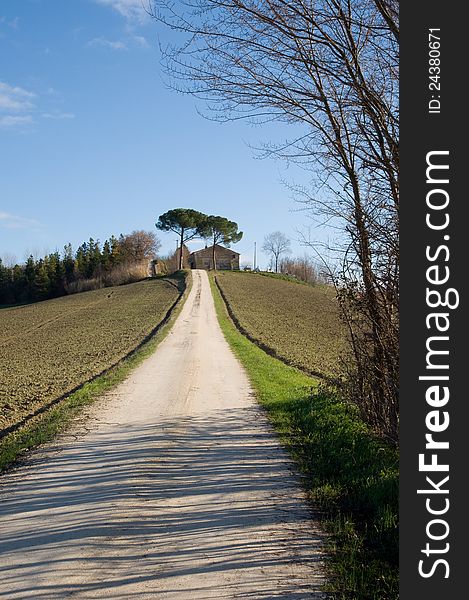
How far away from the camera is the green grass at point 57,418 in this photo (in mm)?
9258

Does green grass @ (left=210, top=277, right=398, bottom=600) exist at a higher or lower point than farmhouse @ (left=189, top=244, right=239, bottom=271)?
lower

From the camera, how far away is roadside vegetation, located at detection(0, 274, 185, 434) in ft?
49.9

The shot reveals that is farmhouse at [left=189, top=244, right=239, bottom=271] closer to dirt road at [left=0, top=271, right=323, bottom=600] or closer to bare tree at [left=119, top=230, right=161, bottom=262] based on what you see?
bare tree at [left=119, top=230, right=161, bottom=262]

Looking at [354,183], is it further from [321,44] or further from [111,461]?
[111,461]

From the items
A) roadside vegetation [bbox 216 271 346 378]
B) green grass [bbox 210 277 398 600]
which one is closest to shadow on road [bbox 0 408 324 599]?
green grass [bbox 210 277 398 600]

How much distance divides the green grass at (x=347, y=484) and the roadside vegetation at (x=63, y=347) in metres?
5.32

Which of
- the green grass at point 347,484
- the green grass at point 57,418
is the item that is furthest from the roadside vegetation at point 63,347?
the green grass at point 347,484

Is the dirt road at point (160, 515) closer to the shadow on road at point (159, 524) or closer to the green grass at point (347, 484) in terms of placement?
the shadow on road at point (159, 524)

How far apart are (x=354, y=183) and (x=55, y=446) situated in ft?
18.6

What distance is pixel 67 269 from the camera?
100500 mm

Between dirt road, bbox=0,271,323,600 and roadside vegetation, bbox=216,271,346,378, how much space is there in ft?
9.66

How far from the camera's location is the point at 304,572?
191 inches

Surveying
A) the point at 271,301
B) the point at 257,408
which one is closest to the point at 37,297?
the point at 271,301

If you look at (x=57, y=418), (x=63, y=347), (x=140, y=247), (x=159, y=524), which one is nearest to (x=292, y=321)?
(x=63, y=347)
